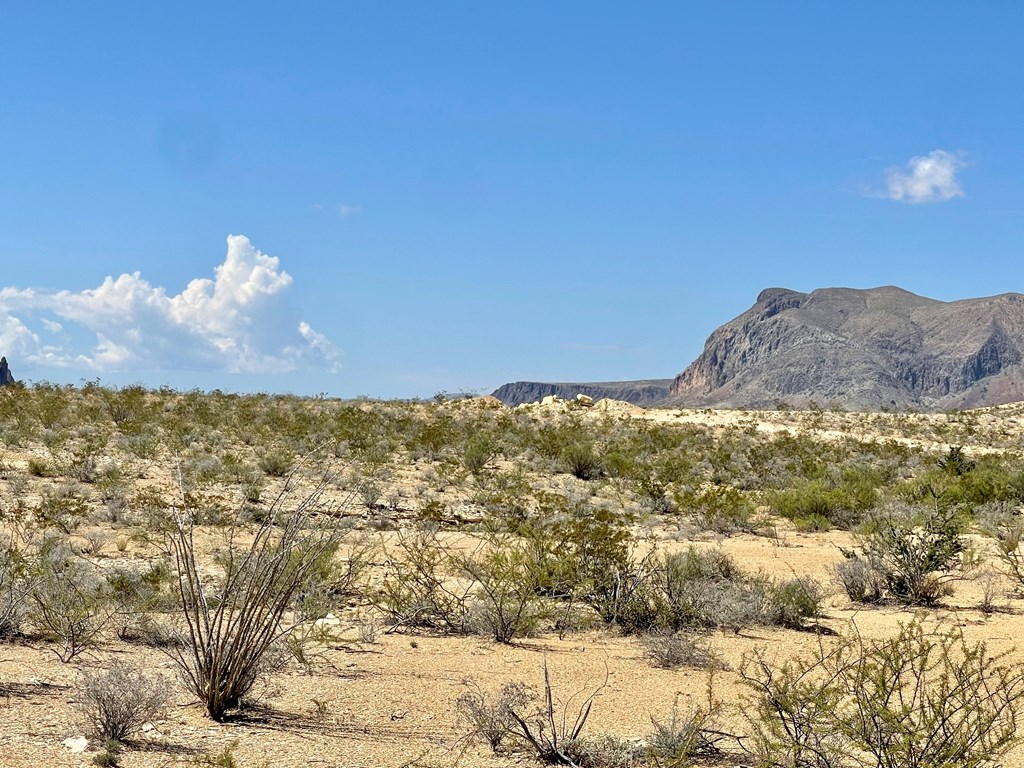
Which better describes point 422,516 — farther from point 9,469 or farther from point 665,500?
point 9,469

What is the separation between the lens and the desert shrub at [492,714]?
6137 millimetres

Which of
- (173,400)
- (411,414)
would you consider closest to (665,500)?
(411,414)

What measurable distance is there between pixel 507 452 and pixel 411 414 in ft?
30.7

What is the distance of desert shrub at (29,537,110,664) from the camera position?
812 cm

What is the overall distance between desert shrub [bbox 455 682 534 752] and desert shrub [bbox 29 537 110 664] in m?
3.34

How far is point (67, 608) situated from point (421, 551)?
12.7 feet

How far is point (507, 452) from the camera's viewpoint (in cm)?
2705

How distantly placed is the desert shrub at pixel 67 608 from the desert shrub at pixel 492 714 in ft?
11.0

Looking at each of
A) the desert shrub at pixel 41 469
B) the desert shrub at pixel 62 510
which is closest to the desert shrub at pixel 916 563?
the desert shrub at pixel 62 510

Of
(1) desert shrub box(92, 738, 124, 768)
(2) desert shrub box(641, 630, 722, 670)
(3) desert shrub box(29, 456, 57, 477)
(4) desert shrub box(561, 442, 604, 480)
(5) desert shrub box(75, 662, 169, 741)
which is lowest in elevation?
(2) desert shrub box(641, 630, 722, 670)

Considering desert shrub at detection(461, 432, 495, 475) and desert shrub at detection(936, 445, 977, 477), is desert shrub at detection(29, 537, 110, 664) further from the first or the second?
desert shrub at detection(936, 445, 977, 477)

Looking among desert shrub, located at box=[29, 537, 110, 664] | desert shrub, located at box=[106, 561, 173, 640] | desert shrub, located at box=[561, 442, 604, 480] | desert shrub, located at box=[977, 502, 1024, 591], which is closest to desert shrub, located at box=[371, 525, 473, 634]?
desert shrub, located at box=[106, 561, 173, 640]

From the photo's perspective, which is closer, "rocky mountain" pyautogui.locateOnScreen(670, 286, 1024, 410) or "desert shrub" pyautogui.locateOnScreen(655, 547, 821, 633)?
"desert shrub" pyautogui.locateOnScreen(655, 547, 821, 633)

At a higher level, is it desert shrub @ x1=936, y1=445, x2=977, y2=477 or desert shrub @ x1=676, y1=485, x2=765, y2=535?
desert shrub @ x1=936, y1=445, x2=977, y2=477
